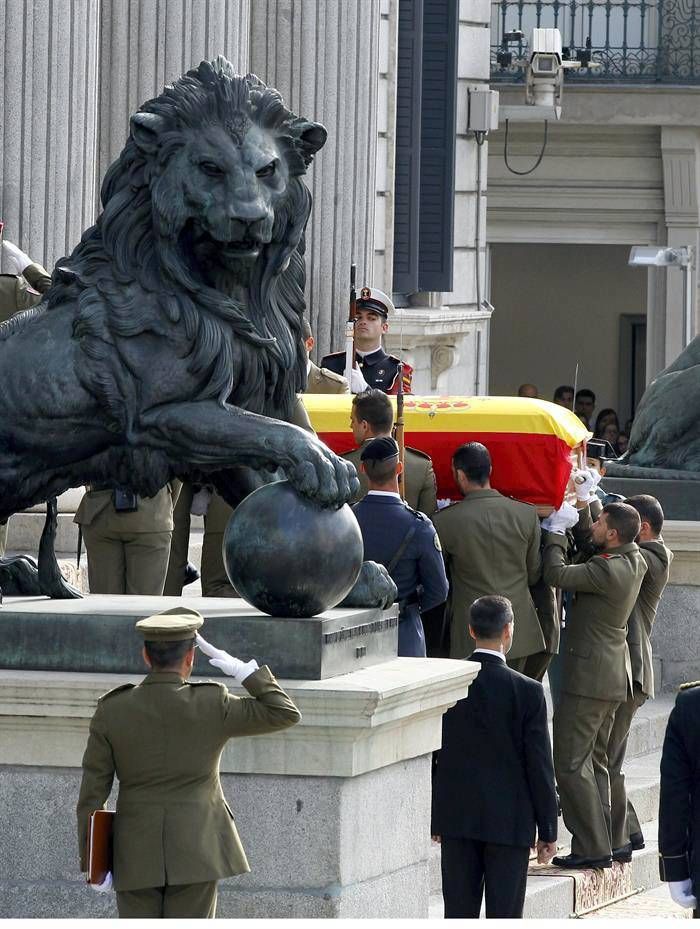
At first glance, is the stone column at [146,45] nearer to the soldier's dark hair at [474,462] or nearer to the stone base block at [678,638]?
the stone base block at [678,638]

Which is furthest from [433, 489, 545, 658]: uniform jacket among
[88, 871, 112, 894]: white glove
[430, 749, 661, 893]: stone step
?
[88, 871, 112, 894]: white glove

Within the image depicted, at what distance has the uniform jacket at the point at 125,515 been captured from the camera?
36.1 feet

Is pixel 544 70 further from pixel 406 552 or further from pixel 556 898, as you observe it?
pixel 406 552

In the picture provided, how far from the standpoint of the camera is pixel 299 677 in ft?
25.1

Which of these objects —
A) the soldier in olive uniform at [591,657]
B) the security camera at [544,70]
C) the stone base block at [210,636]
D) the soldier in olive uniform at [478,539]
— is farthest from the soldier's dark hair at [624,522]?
the security camera at [544,70]

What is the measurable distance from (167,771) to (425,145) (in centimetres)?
1812

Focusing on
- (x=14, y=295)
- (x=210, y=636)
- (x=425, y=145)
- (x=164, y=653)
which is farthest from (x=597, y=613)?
(x=425, y=145)

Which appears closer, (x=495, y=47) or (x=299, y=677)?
(x=299, y=677)

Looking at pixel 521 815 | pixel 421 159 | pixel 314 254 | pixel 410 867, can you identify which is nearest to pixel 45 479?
pixel 410 867

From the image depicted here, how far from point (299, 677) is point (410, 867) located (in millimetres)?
866

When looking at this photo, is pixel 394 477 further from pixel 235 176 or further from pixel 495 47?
pixel 495 47

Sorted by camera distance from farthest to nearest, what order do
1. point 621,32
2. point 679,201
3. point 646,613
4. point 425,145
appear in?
point 621,32 < point 679,201 < point 425,145 < point 646,613

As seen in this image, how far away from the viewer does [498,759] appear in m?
9.41

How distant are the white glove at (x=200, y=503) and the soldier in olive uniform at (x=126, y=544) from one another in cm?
51
